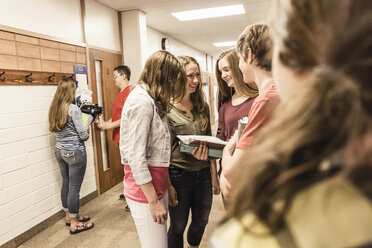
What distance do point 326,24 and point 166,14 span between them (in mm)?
4932

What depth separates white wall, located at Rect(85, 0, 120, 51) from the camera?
3676 millimetres

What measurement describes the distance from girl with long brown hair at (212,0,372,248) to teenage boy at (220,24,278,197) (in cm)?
64

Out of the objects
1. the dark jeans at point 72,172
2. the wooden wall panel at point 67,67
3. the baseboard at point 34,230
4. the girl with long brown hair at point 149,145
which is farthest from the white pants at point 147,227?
the wooden wall panel at point 67,67

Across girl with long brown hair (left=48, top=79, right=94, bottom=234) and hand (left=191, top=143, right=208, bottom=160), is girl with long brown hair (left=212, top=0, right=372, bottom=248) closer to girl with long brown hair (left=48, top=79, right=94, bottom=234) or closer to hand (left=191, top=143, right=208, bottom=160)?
hand (left=191, top=143, right=208, bottom=160)

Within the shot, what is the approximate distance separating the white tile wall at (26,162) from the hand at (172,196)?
5.53ft

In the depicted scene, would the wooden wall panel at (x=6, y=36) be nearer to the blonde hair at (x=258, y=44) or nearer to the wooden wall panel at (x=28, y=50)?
the wooden wall panel at (x=28, y=50)

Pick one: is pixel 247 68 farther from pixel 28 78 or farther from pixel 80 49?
pixel 80 49

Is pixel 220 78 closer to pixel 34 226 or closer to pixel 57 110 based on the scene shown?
pixel 57 110

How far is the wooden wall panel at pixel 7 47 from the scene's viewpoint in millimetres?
2406

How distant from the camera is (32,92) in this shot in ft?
9.04

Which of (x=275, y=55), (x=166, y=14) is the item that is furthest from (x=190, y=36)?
(x=275, y=55)

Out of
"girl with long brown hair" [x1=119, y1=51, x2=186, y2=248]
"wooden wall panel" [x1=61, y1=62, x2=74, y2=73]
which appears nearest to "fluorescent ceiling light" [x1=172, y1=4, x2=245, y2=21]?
"wooden wall panel" [x1=61, y1=62, x2=74, y2=73]

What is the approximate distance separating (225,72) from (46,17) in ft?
7.38

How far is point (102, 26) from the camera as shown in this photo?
3979 millimetres
